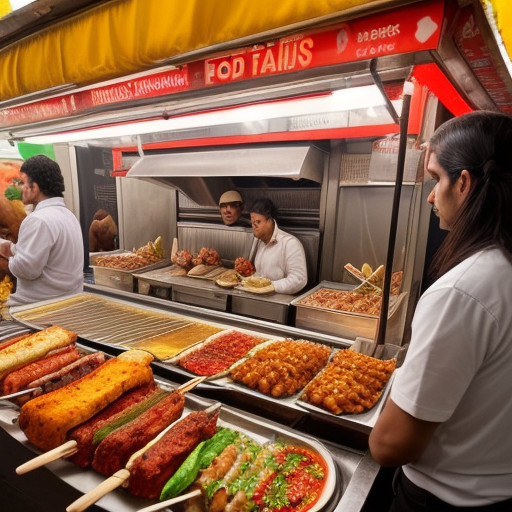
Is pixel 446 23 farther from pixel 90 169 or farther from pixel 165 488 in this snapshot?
pixel 90 169

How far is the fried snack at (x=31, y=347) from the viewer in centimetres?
192

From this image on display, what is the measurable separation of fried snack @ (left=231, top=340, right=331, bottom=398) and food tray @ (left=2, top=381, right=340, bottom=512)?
20 cm

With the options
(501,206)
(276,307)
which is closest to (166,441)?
(501,206)

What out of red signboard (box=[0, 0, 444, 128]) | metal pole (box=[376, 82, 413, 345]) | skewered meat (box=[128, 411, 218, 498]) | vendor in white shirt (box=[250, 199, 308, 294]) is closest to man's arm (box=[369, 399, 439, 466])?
skewered meat (box=[128, 411, 218, 498])

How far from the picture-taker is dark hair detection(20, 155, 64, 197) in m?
3.37

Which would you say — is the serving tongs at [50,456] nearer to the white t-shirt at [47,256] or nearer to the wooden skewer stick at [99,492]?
the wooden skewer stick at [99,492]

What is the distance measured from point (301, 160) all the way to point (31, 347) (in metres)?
3.02

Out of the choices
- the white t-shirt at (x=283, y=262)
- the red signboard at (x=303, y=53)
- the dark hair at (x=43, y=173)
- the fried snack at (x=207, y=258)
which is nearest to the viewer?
the red signboard at (x=303, y=53)

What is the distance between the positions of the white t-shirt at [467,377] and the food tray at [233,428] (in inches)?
15.4

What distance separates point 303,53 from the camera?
1466 millimetres

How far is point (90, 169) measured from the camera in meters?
6.74

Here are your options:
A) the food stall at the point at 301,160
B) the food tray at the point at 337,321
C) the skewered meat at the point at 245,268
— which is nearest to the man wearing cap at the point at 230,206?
the food stall at the point at 301,160

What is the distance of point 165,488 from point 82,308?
7.39 feet

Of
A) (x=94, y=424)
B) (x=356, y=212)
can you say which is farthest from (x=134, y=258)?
(x=94, y=424)
